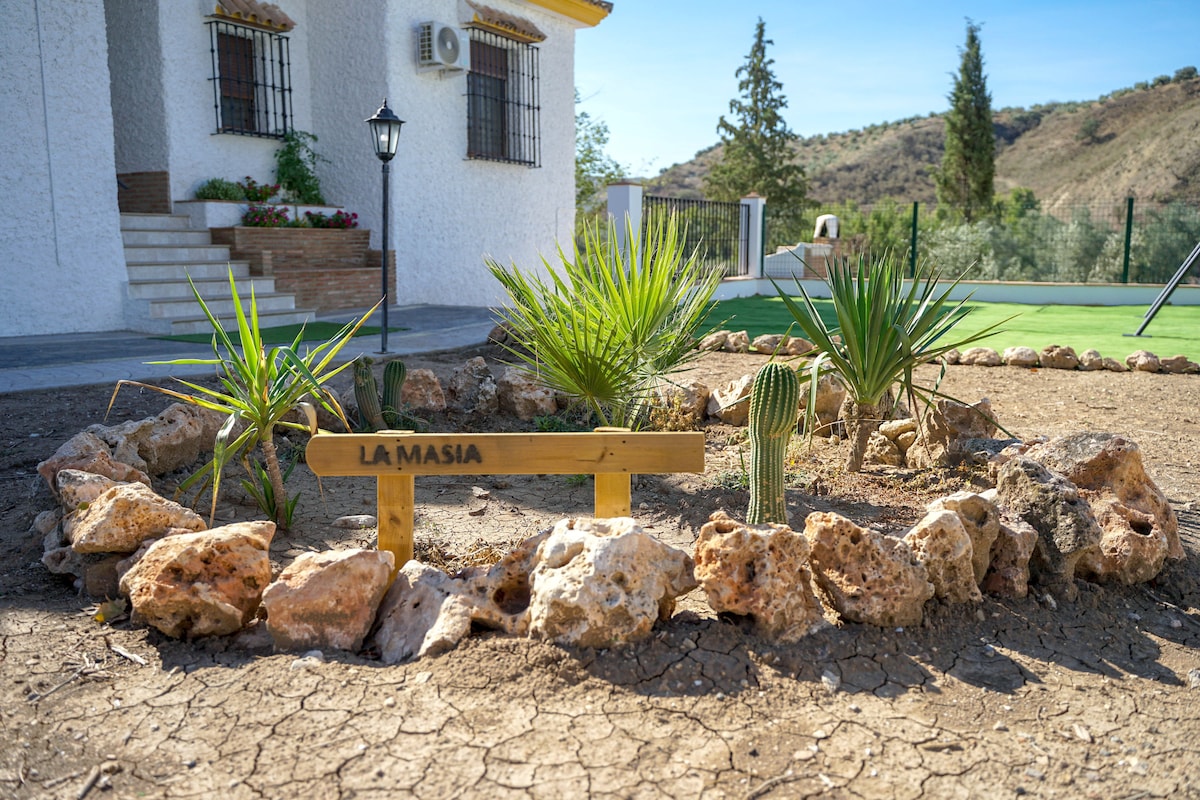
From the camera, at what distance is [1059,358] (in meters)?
7.48

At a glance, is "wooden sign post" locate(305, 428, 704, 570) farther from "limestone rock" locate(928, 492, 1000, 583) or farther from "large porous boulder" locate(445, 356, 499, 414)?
"large porous boulder" locate(445, 356, 499, 414)

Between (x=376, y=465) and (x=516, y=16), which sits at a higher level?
(x=516, y=16)

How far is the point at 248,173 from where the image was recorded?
33.5 feet

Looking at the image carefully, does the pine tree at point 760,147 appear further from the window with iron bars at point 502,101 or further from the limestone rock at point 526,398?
the limestone rock at point 526,398

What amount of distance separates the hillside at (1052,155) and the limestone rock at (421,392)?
98.4 ft

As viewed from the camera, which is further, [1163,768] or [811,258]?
[811,258]

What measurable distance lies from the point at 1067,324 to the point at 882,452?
8694 mm

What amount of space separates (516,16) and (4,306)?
756 centimetres

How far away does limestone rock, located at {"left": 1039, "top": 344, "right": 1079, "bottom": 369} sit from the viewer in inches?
294

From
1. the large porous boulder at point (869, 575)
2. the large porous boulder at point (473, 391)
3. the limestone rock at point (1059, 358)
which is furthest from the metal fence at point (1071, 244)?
the large porous boulder at point (869, 575)

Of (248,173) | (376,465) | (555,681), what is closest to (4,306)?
(248,173)

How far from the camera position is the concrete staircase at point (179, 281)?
330 inches

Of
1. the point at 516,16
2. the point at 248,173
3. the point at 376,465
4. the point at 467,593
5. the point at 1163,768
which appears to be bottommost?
the point at 1163,768

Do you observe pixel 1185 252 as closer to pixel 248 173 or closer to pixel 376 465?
pixel 248 173
